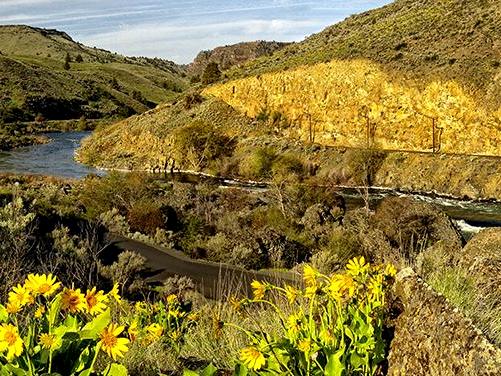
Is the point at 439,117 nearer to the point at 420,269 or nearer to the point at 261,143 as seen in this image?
the point at 261,143

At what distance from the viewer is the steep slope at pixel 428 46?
154 ft

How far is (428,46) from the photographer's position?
5262cm

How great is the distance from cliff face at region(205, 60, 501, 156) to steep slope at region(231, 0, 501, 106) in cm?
120

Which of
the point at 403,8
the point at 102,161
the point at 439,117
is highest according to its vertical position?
the point at 403,8

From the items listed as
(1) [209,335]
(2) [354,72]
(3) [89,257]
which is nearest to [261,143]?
(2) [354,72]

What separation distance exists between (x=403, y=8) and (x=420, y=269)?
67933mm

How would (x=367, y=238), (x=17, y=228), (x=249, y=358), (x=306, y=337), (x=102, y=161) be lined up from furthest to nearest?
(x=102, y=161) < (x=367, y=238) < (x=17, y=228) < (x=306, y=337) < (x=249, y=358)

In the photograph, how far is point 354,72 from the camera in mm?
54219

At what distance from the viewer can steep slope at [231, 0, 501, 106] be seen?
46.8 metres

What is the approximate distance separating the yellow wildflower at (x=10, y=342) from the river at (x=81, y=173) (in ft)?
91.6

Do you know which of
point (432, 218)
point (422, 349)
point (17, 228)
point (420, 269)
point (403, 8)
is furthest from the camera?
point (403, 8)

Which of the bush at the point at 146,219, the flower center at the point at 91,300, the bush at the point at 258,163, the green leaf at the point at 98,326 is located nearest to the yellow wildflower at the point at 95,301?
the flower center at the point at 91,300

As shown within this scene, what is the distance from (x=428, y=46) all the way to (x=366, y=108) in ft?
25.5

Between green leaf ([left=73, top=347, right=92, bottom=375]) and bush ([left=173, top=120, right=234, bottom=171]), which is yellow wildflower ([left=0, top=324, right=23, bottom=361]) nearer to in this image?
green leaf ([left=73, top=347, right=92, bottom=375])
